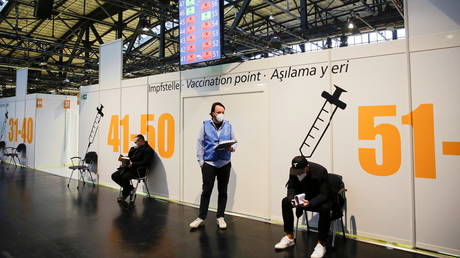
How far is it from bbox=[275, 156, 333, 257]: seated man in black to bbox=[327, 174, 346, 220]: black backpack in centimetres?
11

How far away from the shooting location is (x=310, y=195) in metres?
3.08

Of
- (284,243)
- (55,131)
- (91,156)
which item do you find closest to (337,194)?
(284,243)

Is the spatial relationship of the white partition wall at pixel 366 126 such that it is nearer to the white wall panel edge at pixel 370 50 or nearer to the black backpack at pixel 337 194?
the white wall panel edge at pixel 370 50

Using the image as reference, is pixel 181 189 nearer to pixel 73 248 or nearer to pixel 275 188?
pixel 275 188

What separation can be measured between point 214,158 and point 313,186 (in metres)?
1.26

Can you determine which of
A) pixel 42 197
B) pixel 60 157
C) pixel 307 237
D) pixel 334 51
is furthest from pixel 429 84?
pixel 60 157

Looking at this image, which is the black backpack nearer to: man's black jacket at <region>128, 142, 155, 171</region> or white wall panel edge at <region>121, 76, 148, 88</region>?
man's black jacket at <region>128, 142, 155, 171</region>

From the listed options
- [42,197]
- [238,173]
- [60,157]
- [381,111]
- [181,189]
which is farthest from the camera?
[60,157]

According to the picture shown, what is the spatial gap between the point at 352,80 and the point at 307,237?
1.91 m

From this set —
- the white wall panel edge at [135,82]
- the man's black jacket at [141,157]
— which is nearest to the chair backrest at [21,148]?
the white wall panel edge at [135,82]

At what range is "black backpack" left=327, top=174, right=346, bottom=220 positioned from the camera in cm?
304

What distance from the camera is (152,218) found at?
168 inches

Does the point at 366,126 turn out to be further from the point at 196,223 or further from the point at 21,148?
the point at 21,148

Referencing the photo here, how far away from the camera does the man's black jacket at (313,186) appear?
114 inches
